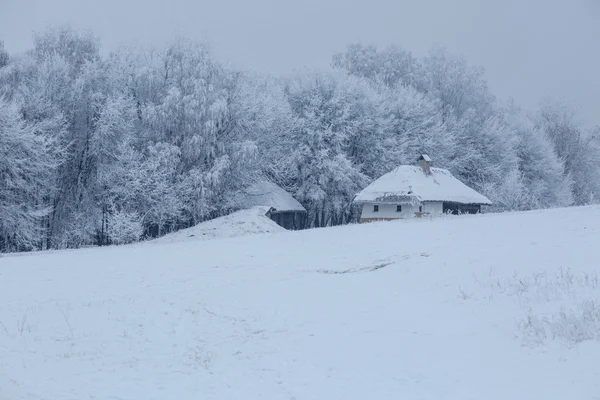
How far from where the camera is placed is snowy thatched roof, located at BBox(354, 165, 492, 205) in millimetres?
45969

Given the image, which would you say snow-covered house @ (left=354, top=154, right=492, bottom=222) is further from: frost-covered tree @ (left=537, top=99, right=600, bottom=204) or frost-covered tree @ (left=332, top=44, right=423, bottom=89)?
frost-covered tree @ (left=537, top=99, right=600, bottom=204)

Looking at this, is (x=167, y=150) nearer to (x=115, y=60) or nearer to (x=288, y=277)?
(x=115, y=60)

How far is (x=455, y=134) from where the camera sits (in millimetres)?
59906

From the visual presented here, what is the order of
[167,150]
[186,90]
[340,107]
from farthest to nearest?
[340,107] → [186,90] → [167,150]

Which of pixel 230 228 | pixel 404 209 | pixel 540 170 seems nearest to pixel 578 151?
pixel 540 170

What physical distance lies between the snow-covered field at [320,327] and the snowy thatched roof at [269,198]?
77.9 feet

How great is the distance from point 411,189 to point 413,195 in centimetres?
50

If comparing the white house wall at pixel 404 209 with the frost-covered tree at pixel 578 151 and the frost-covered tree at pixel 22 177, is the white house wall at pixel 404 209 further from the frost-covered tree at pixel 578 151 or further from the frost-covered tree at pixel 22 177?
the frost-covered tree at pixel 578 151

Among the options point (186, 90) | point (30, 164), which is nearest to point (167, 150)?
point (186, 90)

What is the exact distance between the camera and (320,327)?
12594 millimetres

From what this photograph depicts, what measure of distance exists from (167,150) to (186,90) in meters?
5.35

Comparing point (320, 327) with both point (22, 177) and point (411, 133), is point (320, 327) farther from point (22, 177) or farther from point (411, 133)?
point (411, 133)

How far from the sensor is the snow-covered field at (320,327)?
370 inches

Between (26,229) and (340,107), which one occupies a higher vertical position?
(340,107)
